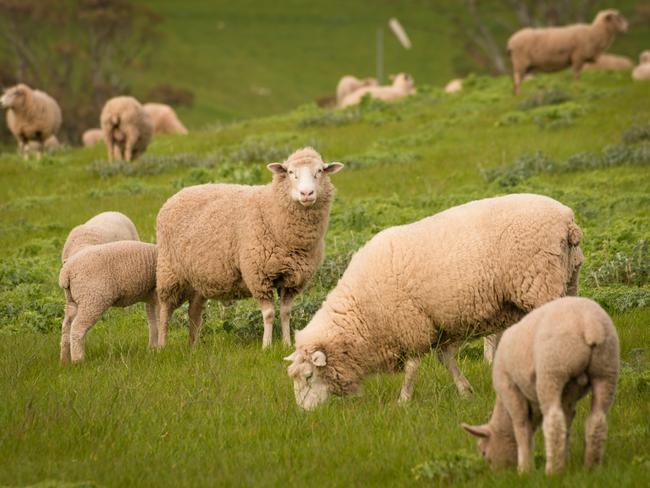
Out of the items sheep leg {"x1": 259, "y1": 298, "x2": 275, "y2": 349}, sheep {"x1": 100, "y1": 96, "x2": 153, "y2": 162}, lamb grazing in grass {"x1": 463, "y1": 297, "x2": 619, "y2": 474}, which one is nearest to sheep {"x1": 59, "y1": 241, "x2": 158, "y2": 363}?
sheep leg {"x1": 259, "y1": 298, "x2": 275, "y2": 349}

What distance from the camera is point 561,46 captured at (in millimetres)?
25609

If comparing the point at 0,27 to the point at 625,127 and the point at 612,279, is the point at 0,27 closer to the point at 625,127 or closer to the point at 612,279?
the point at 625,127

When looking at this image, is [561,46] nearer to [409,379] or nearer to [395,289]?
[395,289]

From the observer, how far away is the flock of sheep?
5.80m

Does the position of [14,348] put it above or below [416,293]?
below

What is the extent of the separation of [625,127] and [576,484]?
15142mm

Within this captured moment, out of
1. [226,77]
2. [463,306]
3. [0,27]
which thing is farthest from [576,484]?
[226,77]

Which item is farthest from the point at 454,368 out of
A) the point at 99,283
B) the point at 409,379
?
the point at 99,283

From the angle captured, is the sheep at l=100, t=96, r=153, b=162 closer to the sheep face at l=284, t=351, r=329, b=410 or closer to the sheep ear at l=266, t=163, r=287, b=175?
the sheep ear at l=266, t=163, r=287, b=175

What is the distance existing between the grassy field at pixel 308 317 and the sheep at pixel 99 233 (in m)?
0.69

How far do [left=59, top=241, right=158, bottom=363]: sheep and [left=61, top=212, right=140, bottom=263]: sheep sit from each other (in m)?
1.50

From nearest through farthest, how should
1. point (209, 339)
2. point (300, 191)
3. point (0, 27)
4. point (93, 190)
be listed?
point (300, 191), point (209, 339), point (93, 190), point (0, 27)

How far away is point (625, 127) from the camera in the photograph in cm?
1977

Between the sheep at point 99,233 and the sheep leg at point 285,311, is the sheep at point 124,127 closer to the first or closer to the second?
the sheep at point 99,233
